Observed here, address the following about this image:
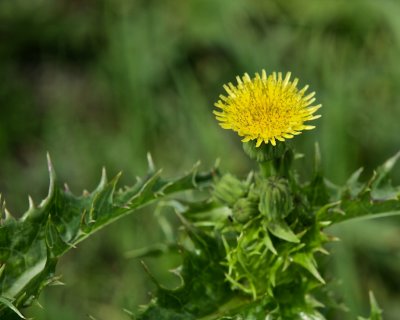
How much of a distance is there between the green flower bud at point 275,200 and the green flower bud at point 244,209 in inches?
1.9

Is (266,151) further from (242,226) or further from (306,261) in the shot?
(306,261)

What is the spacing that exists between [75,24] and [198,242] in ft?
12.0

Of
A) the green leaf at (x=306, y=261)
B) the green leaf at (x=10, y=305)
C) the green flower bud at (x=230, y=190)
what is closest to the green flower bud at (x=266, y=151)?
the green flower bud at (x=230, y=190)

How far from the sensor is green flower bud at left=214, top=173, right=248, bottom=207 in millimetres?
2363

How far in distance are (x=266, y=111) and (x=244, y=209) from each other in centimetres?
33

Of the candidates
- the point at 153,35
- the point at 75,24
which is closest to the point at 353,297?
the point at 153,35

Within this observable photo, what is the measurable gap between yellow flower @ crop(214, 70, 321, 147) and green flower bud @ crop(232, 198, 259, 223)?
8.2 inches

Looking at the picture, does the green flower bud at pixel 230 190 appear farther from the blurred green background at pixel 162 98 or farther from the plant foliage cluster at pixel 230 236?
the blurred green background at pixel 162 98

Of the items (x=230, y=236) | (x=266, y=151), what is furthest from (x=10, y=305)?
(x=266, y=151)

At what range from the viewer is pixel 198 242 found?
2396mm

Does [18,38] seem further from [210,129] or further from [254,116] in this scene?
[254,116]

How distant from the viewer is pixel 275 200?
86.9 inches

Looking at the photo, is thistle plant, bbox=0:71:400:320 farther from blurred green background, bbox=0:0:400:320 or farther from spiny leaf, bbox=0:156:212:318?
blurred green background, bbox=0:0:400:320

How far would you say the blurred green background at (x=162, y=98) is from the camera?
4.44 meters
